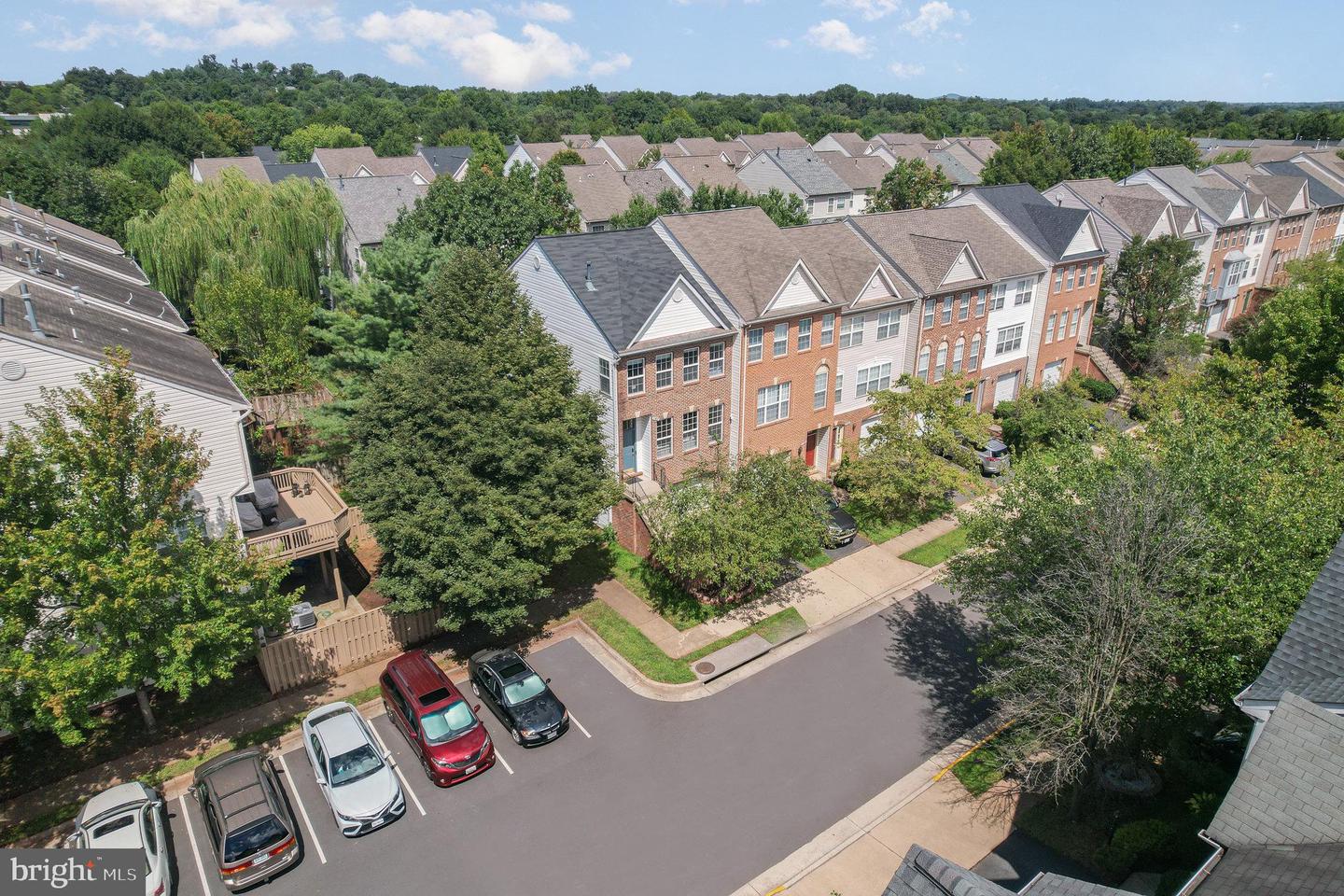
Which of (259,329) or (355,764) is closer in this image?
(355,764)

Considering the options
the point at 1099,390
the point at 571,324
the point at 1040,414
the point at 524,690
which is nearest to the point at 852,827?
the point at 524,690

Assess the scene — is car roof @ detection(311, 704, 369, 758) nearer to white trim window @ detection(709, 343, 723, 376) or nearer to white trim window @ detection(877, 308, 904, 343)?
white trim window @ detection(709, 343, 723, 376)

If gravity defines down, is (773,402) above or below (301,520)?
above

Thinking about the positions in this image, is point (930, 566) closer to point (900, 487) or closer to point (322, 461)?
point (900, 487)

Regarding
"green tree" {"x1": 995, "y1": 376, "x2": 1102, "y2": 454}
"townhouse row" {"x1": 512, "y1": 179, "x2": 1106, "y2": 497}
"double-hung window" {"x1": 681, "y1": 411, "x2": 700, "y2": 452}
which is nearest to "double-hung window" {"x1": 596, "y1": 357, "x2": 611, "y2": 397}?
"townhouse row" {"x1": 512, "y1": 179, "x2": 1106, "y2": 497}

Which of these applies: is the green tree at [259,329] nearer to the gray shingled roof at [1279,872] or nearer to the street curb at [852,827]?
the street curb at [852,827]

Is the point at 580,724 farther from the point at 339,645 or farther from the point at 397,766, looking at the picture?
the point at 339,645

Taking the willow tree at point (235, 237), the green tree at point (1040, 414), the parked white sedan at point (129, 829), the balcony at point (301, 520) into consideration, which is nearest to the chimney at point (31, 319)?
the balcony at point (301, 520)

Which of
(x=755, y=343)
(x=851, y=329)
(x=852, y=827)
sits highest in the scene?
(x=755, y=343)
